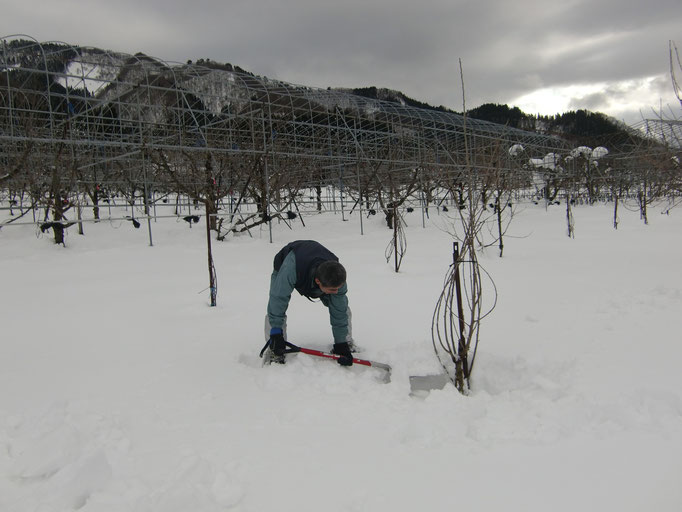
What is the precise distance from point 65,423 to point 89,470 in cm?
61

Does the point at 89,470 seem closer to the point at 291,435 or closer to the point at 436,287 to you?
the point at 291,435

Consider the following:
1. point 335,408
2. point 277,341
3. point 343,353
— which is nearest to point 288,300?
point 277,341

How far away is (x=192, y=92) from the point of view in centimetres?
1052

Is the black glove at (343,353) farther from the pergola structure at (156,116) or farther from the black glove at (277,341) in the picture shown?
the pergola structure at (156,116)

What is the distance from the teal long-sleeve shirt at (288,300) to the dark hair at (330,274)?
31 cm

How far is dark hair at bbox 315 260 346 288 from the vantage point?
313 centimetres

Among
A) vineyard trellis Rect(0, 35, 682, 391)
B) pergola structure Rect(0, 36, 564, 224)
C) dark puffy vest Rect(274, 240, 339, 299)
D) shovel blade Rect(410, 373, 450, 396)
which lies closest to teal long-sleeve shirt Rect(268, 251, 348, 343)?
dark puffy vest Rect(274, 240, 339, 299)

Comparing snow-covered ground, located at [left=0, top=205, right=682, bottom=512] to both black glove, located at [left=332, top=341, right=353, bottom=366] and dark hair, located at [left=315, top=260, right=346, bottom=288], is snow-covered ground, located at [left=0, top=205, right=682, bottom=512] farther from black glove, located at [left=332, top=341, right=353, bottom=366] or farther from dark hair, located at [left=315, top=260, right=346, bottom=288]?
dark hair, located at [left=315, top=260, right=346, bottom=288]

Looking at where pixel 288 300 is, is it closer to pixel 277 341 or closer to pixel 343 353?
pixel 277 341

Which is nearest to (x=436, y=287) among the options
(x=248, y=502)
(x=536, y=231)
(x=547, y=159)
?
(x=248, y=502)

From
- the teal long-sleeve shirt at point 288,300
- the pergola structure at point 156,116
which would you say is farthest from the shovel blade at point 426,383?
the pergola structure at point 156,116

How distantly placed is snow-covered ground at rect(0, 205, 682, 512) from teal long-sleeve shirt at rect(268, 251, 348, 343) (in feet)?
1.09

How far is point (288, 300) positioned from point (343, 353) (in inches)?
24.4

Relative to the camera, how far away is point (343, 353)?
345cm
